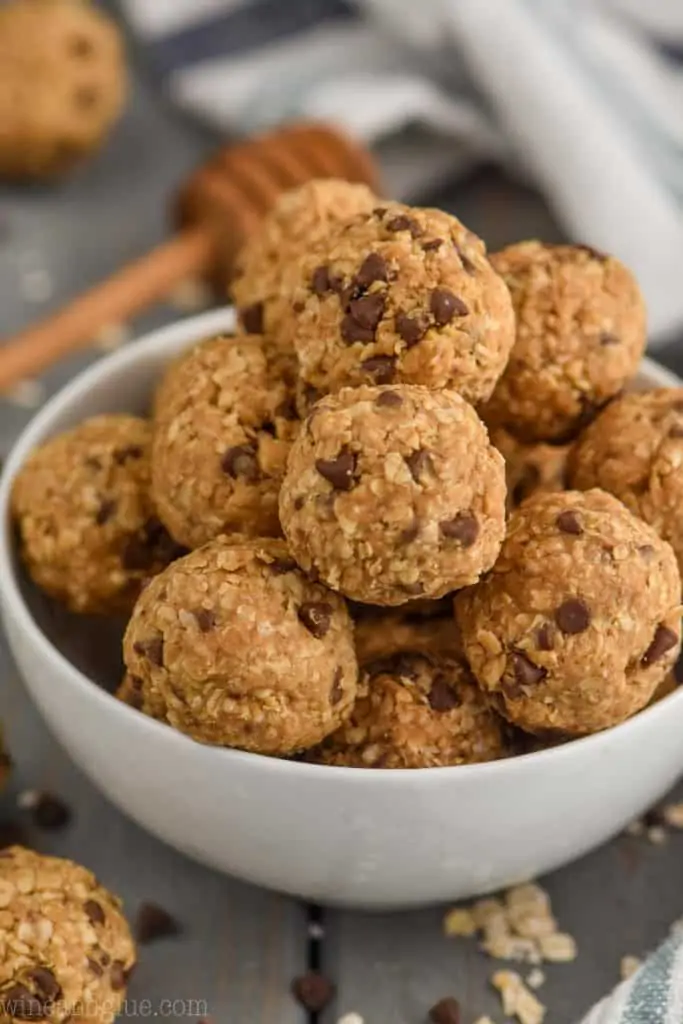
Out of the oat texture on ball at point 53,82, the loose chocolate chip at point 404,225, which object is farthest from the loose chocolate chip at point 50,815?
the oat texture on ball at point 53,82

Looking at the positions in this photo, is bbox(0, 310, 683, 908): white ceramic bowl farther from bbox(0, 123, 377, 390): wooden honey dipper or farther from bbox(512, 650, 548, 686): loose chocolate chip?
bbox(0, 123, 377, 390): wooden honey dipper

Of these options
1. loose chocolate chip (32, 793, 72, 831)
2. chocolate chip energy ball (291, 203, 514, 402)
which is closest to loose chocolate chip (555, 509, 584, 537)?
chocolate chip energy ball (291, 203, 514, 402)

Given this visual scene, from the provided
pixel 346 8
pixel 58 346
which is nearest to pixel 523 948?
pixel 58 346

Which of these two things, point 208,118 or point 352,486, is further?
point 208,118

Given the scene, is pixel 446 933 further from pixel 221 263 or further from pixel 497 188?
pixel 497 188

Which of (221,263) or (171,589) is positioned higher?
(171,589)

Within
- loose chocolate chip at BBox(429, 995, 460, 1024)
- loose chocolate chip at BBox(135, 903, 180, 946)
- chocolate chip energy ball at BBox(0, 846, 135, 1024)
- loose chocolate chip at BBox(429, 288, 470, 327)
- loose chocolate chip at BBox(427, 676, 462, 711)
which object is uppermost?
loose chocolate chip at BBox(429, 288, 470, 327)
